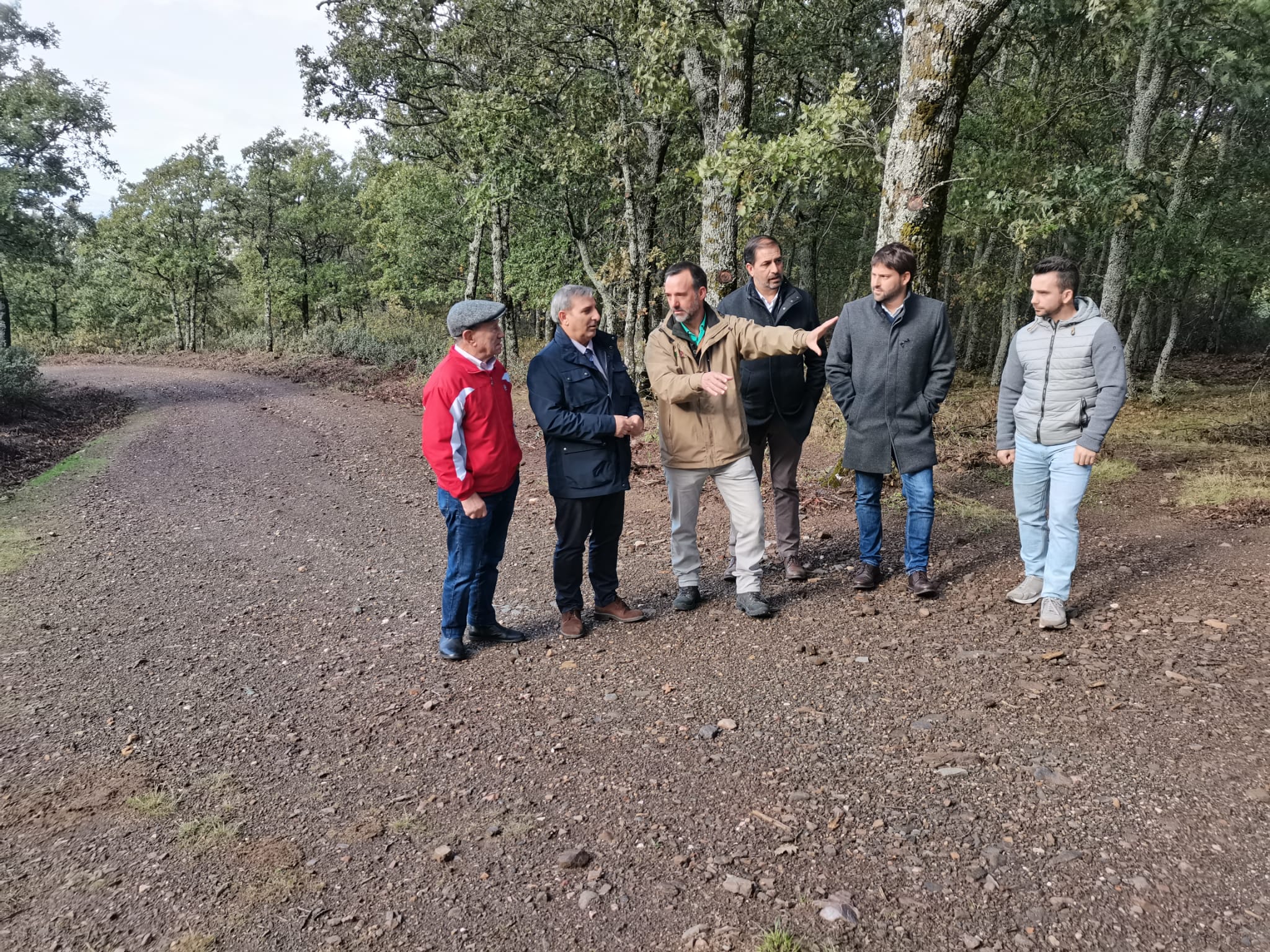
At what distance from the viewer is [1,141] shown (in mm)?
17844

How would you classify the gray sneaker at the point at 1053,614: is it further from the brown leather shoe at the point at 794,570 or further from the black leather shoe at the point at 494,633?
the black leather shoe at the point at 494,633

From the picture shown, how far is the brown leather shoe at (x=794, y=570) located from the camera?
236 inches

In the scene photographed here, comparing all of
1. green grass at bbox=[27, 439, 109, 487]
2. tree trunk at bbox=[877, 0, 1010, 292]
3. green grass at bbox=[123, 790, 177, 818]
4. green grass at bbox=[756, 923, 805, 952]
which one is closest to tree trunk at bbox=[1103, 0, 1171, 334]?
tree trunk at bbox=[877, 0, 1010, 292]

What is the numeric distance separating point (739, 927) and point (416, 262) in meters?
27.9

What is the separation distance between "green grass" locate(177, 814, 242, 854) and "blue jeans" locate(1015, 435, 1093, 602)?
468cm

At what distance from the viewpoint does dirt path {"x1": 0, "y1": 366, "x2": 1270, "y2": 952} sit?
2.80 m

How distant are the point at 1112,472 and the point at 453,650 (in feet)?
26.9

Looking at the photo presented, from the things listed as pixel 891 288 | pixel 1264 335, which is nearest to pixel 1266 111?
pixel 891 288

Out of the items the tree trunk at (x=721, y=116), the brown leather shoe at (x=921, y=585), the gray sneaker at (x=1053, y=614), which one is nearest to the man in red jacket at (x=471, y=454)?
the brown leather shoe at (x=921, y=585)

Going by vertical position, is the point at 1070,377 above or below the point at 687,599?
above

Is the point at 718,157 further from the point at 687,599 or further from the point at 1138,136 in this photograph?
the point at 1138,136

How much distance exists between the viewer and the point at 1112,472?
9312 mm

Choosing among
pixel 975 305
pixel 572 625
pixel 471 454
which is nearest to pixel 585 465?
pixel 471 454

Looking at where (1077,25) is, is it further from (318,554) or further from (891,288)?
(318,554)
